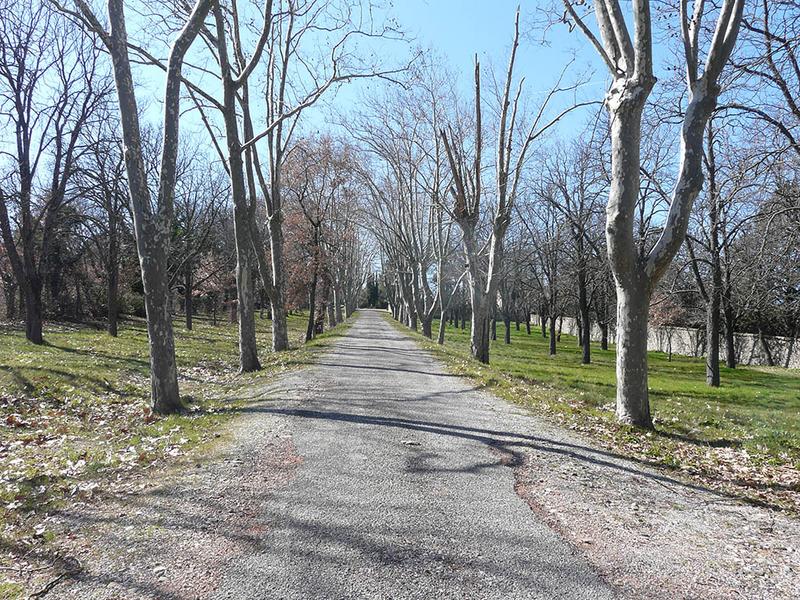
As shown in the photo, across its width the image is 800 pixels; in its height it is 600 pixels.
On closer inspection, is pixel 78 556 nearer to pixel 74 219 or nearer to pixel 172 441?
pixel 172 441

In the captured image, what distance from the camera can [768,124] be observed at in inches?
476

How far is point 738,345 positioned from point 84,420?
36008 mm

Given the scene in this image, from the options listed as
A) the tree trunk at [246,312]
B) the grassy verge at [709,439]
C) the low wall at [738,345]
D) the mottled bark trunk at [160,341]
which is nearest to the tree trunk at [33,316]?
the tree trunk at [246,312]

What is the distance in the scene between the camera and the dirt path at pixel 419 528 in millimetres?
3104

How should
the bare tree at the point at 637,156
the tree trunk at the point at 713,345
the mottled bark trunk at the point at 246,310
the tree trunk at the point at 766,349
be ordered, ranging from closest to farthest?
the bare tree at the point at 637,156, the mottled bark trunk at the point at 246,310, the tree trunk at the point at 713,345, the tree trunk at the point at 766,349

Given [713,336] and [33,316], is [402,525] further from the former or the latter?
[713,336]

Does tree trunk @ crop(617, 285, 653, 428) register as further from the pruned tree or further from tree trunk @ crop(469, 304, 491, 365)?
tree trunk @ crop(469, 304, 491, 365)

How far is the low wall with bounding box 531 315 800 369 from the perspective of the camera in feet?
96.0

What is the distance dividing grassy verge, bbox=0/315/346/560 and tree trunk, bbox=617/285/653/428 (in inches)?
221

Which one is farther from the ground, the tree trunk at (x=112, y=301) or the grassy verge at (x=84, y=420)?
the tree trunk at (x=112, y=301)

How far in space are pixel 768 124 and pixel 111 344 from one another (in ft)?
64.8

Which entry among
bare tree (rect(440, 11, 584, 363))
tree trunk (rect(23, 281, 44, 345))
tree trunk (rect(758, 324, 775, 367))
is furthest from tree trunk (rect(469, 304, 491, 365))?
tree trunk (rect(758, 324, 775, 367))

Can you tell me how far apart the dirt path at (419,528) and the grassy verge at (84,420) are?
0.48 metres

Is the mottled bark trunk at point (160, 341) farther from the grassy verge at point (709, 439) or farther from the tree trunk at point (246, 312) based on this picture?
the grassy verge at point (709, 439)
